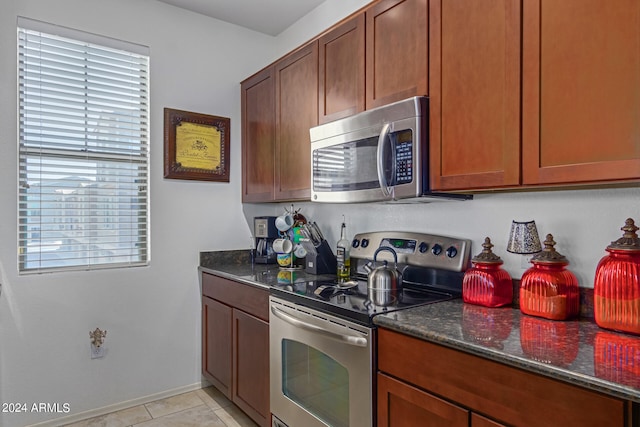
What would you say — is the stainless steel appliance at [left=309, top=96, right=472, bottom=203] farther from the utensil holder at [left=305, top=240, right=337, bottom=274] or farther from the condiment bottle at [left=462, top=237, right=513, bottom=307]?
the utensil holder at [left=305, top=240, right=337, bottom=274]

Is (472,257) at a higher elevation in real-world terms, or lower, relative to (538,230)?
lower

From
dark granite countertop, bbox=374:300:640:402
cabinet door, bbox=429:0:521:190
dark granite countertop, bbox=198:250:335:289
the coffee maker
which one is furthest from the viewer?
the coffee maker

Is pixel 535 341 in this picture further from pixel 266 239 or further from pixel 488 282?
pixel 266 239

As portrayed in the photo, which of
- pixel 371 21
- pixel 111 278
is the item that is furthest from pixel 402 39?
pixel 111 278

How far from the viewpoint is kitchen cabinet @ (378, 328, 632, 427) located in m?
0.90

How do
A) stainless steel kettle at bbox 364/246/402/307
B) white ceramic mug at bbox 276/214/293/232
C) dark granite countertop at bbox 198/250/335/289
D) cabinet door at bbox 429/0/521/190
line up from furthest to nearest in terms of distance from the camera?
white ceramic mug at bbox 276/214/293/232, dark granite countertop at bbox 198/250/335/289, stainless steel kettle at bbox 364/246/402/307, cabinet door at bbox 429/0/521/190

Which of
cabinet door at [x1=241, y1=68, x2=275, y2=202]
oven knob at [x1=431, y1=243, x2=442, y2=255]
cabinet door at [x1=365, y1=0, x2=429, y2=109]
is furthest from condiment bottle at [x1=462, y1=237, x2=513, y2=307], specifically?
cabinet door at [x1=241, y1=68, x2=275, y2=202]

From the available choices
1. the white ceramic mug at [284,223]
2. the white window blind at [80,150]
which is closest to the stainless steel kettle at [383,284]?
the white ceramic mug at [284,223]

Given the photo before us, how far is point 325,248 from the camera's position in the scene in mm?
2463

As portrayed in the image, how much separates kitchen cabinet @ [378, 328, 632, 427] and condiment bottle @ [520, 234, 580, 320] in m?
0.45

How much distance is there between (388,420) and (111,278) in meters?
1.93

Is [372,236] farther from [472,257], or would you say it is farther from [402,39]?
[402,39]

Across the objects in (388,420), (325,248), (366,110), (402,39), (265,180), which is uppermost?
(402,39)

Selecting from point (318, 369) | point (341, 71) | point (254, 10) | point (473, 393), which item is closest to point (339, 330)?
point (318, 369)
